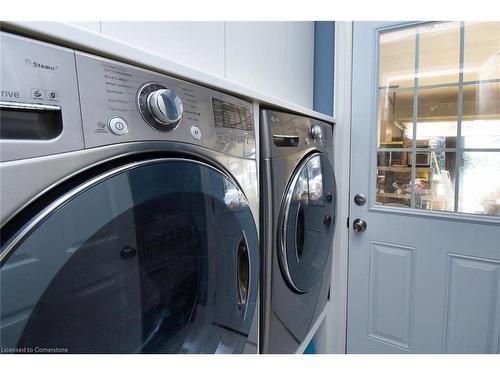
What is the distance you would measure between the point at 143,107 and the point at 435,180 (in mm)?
1397

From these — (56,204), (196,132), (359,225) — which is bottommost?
(359,225)

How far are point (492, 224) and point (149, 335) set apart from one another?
1446 millimetres

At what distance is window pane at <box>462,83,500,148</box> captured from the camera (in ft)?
4.14

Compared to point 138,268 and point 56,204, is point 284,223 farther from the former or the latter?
point 56,204

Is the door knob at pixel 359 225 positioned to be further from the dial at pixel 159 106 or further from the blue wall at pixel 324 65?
the dial at pixel 159 106

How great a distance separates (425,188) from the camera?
4.64 feet

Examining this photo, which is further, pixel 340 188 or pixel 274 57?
pixel 340 188

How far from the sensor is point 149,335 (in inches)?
20.6

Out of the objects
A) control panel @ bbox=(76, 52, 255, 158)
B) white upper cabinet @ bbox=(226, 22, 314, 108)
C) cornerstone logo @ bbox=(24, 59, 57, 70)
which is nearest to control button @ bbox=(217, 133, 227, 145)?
control panel @ bbox=(76, 52, 255, 158)

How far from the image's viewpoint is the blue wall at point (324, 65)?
1.60 m

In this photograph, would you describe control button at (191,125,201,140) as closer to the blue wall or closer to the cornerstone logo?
the cornerstone logo

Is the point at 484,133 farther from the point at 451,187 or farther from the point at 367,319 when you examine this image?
the point at 367,319

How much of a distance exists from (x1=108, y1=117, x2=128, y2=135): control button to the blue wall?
1359mm

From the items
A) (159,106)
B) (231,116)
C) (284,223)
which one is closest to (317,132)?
(284,223)
